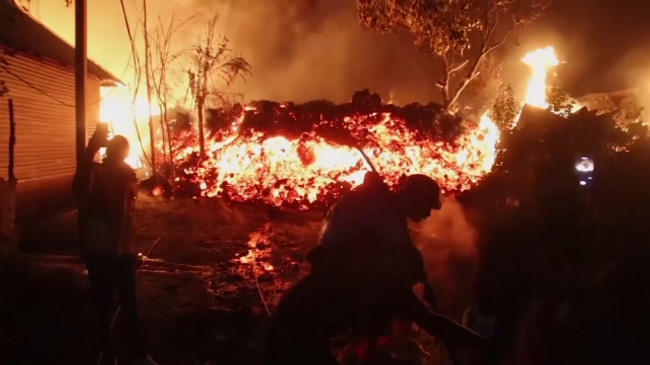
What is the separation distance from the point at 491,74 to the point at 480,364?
22.8 metres

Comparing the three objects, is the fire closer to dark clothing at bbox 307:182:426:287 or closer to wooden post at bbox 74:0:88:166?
wooden post at bbox 74:0:88:166

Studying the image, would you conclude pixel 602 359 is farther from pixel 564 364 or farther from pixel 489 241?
pixel 489 241

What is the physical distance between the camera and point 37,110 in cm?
1434

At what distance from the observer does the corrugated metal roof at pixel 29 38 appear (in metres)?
11.9

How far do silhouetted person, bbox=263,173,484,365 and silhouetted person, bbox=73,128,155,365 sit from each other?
2.95 metres

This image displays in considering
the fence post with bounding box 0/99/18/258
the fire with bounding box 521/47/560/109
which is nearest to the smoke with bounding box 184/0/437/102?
the fire with bounding box 521/47/560/109

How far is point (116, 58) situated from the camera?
2808 centimetres

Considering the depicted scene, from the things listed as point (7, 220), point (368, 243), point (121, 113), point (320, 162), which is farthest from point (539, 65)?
point (368, 243)

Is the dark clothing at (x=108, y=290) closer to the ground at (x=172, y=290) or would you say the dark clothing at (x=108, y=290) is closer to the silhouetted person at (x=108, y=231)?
the silhouetted person at (x=108, y=231)

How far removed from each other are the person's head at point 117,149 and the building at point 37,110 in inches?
322

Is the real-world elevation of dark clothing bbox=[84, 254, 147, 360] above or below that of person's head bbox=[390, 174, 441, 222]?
below

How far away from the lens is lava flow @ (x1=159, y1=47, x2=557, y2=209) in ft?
54.9

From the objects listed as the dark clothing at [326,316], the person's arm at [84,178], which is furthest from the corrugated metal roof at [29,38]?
the dark clothing at [326,316]

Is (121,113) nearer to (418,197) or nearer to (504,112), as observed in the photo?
(504,112)
